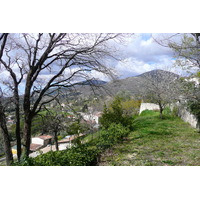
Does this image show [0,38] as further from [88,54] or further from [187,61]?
[187,61]

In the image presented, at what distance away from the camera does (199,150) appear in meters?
2.44

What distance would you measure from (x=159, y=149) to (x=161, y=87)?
6.02 feet

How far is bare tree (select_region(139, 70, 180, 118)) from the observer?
286cm

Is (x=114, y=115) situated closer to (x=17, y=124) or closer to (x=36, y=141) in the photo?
(x=36, y=141)

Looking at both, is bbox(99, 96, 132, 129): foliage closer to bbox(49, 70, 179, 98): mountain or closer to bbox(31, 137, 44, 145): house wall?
bbox(49, 70, 179, 98): mountain

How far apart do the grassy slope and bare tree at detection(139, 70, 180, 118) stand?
2.38 ft

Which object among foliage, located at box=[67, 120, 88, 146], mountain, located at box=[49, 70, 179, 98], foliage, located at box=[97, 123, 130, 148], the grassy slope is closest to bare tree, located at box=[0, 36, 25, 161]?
mountain, located at box=[49, 70, 179, 98]

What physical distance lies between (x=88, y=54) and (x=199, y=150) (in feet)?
8.17

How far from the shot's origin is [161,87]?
3.89m

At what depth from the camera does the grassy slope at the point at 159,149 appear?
2309 mm

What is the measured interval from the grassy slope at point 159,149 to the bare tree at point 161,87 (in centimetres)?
73

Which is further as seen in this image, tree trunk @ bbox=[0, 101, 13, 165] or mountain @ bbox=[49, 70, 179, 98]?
mountain @ bbox=[49, 70, 179, 98]

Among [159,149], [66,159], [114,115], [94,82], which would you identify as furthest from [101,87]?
[159,149]
